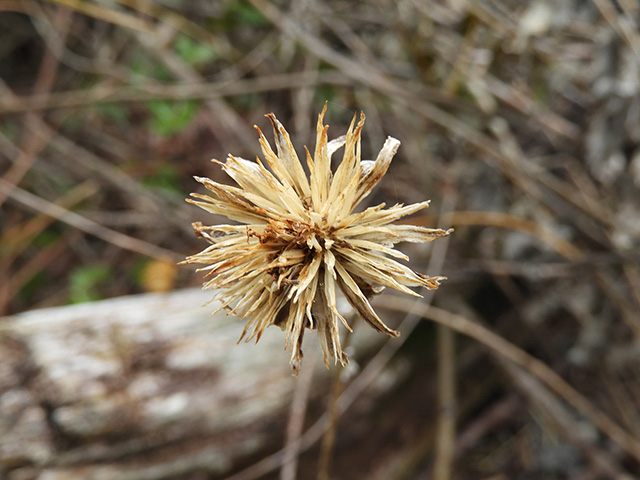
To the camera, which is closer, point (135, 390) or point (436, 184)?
point (135, 390)

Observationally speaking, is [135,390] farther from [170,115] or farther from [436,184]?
[436,184]

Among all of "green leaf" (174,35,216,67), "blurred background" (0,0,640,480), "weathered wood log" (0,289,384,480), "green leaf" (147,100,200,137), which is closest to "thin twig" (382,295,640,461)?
"blurred background" (0,0,640,480)

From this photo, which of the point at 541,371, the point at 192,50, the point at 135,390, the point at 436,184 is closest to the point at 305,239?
the point at 135,390

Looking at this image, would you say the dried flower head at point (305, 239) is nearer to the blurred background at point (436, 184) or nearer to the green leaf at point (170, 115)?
the blurred background at point (436, 184)

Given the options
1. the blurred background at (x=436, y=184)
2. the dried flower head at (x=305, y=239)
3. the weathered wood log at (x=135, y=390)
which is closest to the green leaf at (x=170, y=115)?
the blurred background at (x=436, y=184)

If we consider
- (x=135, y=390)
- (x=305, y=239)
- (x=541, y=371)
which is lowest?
(x=541, y=371)

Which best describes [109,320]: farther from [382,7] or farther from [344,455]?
[382,7]
